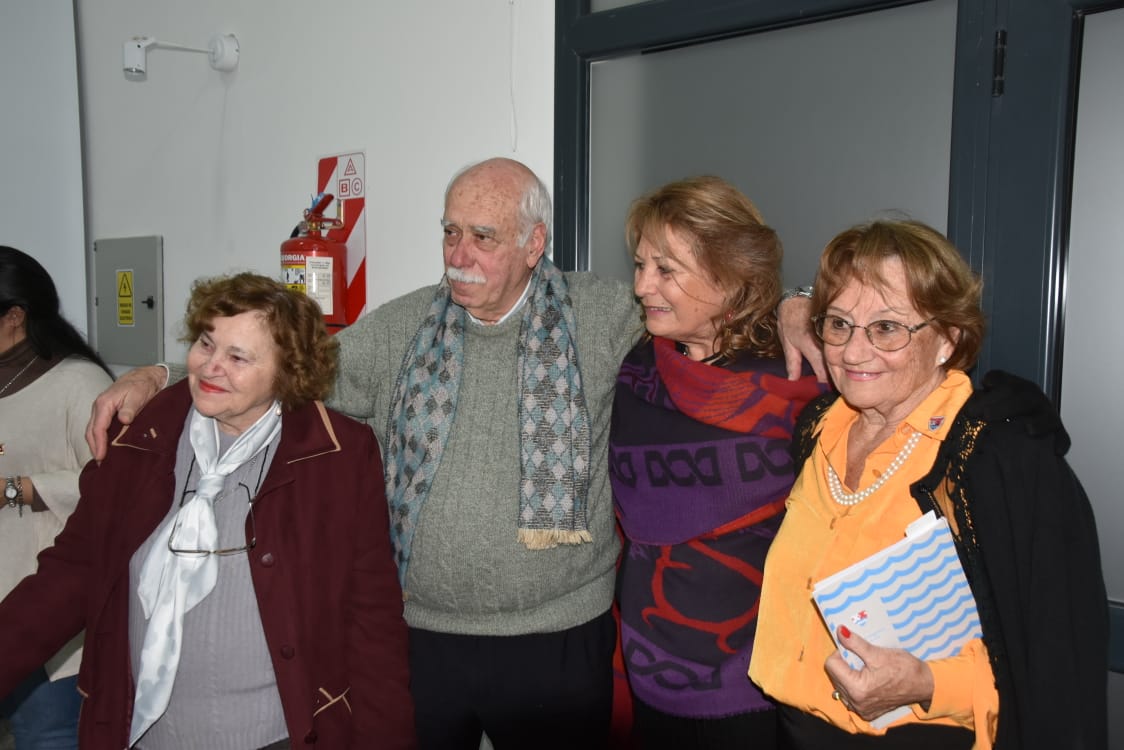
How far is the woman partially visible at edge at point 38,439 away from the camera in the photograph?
2.14 meters

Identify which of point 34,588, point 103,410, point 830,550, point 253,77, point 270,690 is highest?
point 253,77

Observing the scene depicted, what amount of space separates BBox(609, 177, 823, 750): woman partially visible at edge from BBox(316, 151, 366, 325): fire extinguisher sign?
1.34 meters

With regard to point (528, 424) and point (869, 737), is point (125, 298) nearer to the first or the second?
point (528, 424)

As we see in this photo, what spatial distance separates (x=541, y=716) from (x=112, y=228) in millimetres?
3113

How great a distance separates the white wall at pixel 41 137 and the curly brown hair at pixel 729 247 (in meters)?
3.25

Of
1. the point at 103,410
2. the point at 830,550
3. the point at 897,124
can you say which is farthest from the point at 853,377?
the point at 103,410

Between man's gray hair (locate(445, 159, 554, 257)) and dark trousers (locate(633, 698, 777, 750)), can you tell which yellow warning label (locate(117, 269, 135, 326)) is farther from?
dark trousers (locate(633, 698, 777, 750))

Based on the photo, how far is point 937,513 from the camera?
49.0 inches

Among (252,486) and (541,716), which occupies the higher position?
(252,486)

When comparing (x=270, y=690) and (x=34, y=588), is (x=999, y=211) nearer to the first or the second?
(x=270, y=690)

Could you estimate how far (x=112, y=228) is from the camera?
3.69 m

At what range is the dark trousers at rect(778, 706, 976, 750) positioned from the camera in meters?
1.28

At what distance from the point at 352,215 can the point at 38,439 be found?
3.70 feet

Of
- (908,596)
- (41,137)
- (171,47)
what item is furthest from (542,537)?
(41,137)
